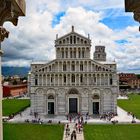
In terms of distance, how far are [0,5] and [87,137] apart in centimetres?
2619

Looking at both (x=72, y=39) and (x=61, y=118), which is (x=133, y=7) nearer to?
(x=61, y=118)

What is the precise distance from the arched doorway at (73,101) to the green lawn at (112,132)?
1027cm

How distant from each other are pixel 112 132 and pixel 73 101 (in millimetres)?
15783

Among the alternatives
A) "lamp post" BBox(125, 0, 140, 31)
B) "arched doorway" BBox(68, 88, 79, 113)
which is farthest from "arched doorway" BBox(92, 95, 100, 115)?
"lamp post" BBox(125, 0, 140, 31)

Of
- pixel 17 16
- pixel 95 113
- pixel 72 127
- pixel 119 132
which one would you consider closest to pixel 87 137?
pixel 119 132

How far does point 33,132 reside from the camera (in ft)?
105

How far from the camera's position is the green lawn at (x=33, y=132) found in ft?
94.4

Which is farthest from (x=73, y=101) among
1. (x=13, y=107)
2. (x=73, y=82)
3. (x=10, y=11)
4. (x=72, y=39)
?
(x=10, y=11)

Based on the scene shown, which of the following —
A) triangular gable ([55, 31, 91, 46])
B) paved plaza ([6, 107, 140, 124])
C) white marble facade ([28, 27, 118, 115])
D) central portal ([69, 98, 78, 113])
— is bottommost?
paved plaza ([6, 107, 140, 124])

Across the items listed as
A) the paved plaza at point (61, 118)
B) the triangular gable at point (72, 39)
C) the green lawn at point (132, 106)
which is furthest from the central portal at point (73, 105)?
the green lawn at point (132, 106)

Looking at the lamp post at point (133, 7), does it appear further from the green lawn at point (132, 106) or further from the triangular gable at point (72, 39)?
the triangular gable at point (72, 39)

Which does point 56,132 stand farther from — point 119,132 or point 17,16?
point 17,16

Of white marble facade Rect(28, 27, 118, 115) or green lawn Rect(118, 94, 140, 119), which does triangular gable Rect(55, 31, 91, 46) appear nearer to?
white marble facade Rect(28, 27, 118, 115)

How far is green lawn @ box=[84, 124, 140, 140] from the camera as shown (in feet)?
95.0
